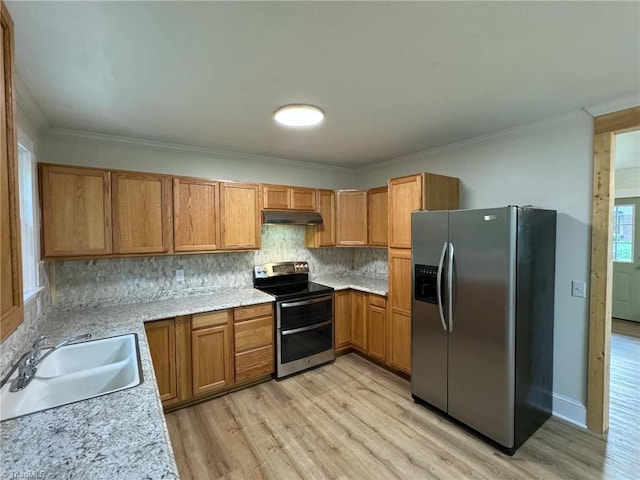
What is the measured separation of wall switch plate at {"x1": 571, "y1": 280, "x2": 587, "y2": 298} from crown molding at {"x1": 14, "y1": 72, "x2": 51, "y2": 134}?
13.0 feet

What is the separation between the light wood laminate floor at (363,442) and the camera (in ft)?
6.40

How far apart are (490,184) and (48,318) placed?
4.08 meters

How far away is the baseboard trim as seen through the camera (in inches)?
92.5

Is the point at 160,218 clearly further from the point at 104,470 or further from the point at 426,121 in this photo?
the point at 426,121

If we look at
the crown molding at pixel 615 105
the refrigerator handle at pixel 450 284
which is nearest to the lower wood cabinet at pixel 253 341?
the refrigerator handle at pixel 450 284

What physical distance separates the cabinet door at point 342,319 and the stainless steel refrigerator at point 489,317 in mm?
1175

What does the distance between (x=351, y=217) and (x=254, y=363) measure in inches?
84.4

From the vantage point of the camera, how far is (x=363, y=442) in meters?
2.23

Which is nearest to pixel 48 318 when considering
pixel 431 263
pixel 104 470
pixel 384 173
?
pixel 104 470

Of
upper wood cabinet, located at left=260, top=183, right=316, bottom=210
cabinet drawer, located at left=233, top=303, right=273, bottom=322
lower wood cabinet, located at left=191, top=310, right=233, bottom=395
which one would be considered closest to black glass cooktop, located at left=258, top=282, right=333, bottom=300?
cabinet drawer, located at left=233, top=303, right=273, bottom=322

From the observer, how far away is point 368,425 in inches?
95.4

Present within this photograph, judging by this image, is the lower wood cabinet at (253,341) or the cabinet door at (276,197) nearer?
the lower wood cabinet at (253,341)

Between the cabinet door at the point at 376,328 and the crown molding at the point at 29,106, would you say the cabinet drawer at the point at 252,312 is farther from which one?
the crown molding at the point at 29,106

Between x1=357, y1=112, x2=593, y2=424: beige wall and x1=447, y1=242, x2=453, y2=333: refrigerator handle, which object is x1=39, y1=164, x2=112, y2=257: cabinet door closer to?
x1=447, y1=242, x2=453, y2=333: refrigerator handle
